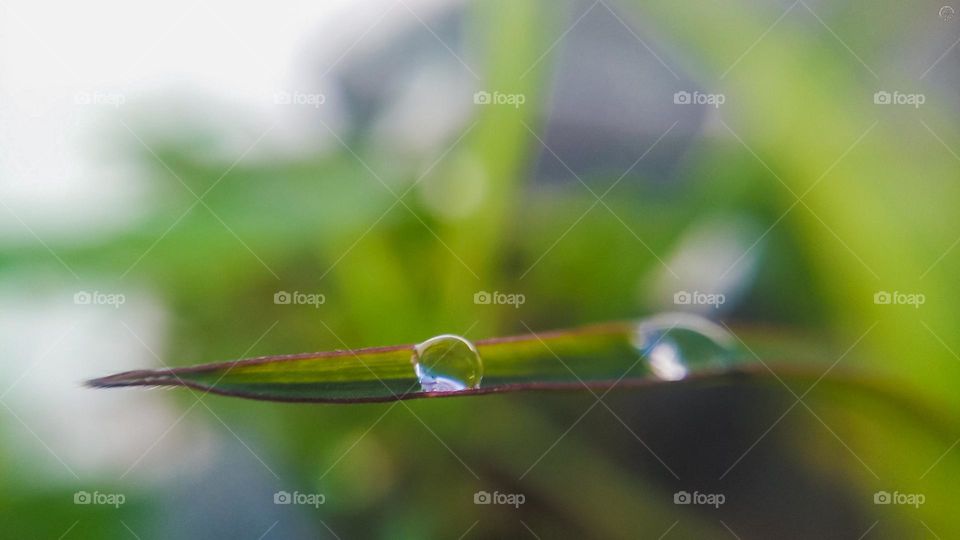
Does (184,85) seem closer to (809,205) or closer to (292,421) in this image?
(292,421)

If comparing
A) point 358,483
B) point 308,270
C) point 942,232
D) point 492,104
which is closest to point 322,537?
point 358,483
